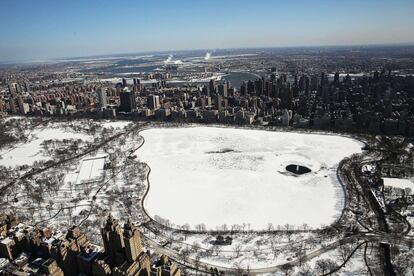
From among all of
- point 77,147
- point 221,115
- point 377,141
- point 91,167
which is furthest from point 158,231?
point 221,115

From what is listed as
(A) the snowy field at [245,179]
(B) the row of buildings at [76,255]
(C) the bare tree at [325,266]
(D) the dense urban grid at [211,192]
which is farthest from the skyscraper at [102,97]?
(C) the bare tree at [325,266]

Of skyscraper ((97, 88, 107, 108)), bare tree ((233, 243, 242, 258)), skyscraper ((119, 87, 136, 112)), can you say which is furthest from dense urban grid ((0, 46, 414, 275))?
skyscraper ((97, 88, 107, 108))

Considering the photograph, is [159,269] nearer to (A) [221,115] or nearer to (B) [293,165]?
(B) [293,165]

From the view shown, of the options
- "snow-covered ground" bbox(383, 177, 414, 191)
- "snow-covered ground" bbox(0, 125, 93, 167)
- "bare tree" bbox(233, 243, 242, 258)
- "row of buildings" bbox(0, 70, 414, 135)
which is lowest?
"snow-covered ground" bbox(0, 125, 93, 167)

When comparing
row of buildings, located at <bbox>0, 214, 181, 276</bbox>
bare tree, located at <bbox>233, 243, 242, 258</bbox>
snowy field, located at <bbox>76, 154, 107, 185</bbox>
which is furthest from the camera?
snowy field, located at <bbox>76, 154, 107, 185</bbox>

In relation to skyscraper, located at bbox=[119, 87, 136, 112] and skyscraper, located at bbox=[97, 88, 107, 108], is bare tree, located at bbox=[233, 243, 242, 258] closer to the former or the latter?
skyscraper, located at bbox=[119, 87, 136, 112]

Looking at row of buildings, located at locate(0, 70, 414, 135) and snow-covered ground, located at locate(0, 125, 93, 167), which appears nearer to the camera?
snow-covered ground, located at locate(0, 125, 93, 167)

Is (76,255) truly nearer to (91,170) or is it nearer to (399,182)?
Result: (91,170)
